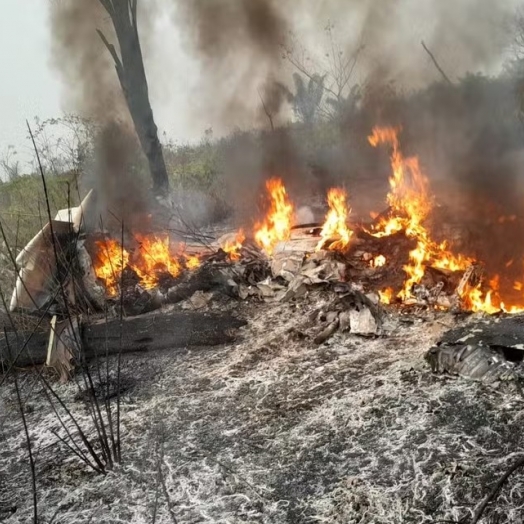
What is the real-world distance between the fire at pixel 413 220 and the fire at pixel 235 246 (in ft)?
9.91

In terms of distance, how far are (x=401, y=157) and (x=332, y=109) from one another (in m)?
14.2

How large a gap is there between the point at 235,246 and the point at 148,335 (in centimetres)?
396

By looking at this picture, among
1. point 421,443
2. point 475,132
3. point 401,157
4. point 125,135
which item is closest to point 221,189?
point 125,135

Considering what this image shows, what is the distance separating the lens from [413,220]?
9.34 metres

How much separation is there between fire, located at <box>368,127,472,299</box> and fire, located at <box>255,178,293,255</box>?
98.6 inches

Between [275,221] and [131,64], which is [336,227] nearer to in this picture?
[275,221]

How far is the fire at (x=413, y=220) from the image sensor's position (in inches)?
313

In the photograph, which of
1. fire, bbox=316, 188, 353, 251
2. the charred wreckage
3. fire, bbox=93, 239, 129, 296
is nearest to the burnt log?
the charred wreckage

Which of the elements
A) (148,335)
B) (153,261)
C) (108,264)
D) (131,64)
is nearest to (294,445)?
(148,335)

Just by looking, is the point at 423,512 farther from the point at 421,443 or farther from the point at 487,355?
the point at 487,355

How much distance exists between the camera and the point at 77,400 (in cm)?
588

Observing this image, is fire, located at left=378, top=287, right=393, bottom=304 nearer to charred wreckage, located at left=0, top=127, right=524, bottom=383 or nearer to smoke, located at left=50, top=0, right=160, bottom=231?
charred wreckage, located at left=0, top=127, right=524, bottom=383

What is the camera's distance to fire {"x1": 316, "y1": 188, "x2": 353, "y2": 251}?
365 inches

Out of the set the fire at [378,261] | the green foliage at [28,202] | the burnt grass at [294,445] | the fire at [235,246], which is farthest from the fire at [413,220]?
the green foliage at [28,202]
